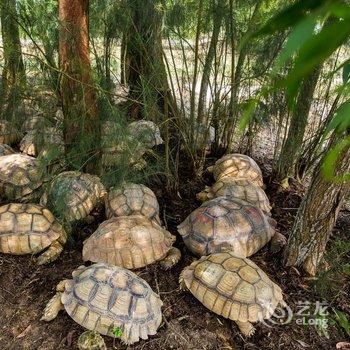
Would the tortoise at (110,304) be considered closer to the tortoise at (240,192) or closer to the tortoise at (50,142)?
the tortoise at (50,142)

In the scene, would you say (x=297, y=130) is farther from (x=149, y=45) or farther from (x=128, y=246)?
(x=128, y=246)

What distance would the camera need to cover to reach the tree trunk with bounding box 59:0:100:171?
3895 mm

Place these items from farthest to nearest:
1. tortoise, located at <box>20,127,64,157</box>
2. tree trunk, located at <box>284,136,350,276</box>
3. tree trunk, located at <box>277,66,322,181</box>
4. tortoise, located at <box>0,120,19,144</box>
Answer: tortoise, located at <box>0,120,19,144</box>
tree trunk, located at <box>277,66,322,181</box>
tortoise, located at <box>20,127,64,157</box>
tree trunk, located at <box>284,136,350,276</box>

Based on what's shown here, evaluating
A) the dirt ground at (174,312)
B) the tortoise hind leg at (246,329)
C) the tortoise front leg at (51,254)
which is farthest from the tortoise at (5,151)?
the tortoise hind leg at (246,329)

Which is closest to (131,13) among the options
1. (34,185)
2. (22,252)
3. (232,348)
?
(34,185)

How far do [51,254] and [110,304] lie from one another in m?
1.17

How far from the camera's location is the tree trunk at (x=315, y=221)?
3385mm

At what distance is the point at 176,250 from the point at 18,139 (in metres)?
4.12

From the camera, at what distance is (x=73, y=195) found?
4.42m

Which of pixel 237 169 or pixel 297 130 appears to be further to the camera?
pixel 237 169

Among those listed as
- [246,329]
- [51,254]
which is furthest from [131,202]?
[246,329]

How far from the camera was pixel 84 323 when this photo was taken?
3123 millimetres

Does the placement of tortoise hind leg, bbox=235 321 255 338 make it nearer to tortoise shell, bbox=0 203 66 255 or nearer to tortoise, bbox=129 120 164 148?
tortoise shell, bbox=0 203 66 255

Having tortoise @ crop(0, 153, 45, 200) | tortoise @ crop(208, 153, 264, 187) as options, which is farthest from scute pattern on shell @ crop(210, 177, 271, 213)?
tortoise @ crop(0, 153, 45, 200)
